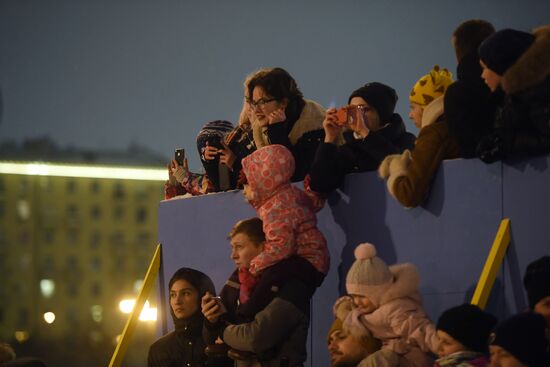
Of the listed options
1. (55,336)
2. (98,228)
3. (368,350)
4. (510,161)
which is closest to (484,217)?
(510,161)

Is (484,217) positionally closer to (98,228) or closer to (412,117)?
(412,117)

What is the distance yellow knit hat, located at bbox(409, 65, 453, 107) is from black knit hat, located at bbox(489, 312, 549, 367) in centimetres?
203

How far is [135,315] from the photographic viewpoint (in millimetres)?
9617

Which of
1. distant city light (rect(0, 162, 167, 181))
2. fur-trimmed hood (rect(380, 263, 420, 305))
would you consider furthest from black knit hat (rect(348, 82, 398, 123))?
distant city light (rect(0, 162, 167, 181))

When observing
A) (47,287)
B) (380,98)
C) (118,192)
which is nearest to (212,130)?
(380,98)

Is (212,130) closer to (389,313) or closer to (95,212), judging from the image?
(389,313)

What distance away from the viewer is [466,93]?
6.45 m

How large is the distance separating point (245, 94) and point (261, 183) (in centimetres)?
95

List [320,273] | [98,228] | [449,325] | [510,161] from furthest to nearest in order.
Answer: [98,228] → [320,273] → [510,161] → [449,325]

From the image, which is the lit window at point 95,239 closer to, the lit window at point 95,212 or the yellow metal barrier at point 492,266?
the lit window at point 95,212

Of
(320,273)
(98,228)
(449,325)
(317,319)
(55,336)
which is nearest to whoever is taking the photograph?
(449,325)

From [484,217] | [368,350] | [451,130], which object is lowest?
[368,350]

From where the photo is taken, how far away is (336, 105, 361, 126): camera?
287 inches

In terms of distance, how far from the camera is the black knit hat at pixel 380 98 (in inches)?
296
